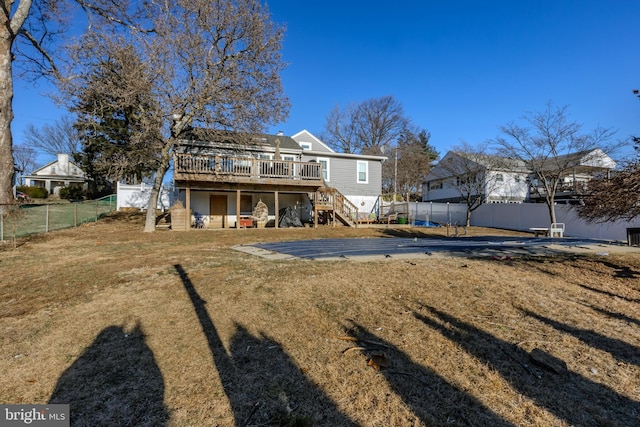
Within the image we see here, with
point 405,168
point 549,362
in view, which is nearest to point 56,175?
point 405,168

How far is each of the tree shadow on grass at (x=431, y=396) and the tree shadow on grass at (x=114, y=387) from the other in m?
→ 1.62

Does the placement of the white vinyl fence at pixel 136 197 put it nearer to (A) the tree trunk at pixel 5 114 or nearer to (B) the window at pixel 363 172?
(A) the tree trunk at pixel 5 114

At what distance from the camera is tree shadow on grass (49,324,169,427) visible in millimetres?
1984

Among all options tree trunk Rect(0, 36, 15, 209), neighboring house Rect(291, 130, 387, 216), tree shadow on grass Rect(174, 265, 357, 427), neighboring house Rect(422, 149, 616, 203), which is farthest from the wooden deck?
neighboring house Rect(422, 149, 616, 203)

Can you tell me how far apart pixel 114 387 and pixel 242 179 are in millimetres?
13016

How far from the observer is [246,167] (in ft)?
50.3

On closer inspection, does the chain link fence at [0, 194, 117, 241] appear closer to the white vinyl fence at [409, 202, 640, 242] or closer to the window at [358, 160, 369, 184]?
the window at [358, 160, 369, 184]

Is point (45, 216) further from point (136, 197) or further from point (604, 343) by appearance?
point (604, 343)

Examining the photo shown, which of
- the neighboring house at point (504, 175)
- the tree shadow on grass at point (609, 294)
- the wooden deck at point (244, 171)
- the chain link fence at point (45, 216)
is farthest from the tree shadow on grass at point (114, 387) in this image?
the neighboring house at point (504, 175)

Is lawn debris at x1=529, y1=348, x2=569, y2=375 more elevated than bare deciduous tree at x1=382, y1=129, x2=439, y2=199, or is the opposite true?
bare deciduous tree at x1=382, y1=129, x2=439, y2=199

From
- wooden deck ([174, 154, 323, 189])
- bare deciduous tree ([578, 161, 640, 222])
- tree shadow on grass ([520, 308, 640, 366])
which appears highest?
wooden deck ([174, 154, 323, 189])

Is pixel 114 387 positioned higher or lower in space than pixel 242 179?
lower

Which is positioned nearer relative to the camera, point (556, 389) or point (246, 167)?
point (556, 389)

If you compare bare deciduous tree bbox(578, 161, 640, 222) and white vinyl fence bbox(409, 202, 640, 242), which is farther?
white vinyl fence bbox(409, 202, 640, 242)
